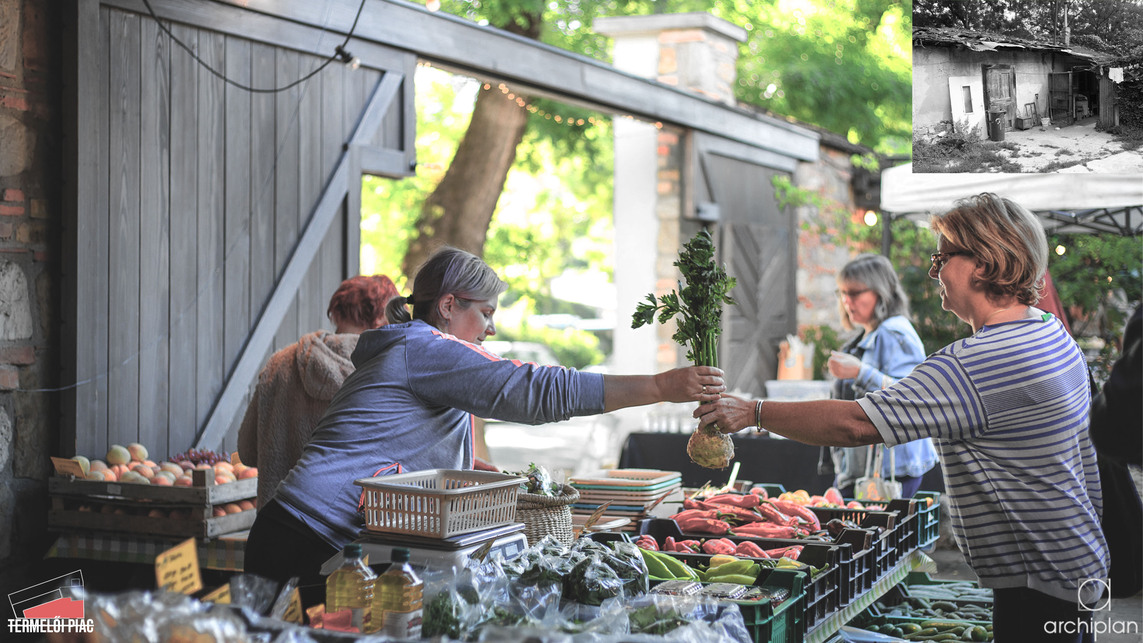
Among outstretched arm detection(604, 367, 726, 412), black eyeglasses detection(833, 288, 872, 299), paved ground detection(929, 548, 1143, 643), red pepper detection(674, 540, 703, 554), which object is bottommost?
paved ground detection(929, 548, 1143, 643)

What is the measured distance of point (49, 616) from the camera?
7.26ft

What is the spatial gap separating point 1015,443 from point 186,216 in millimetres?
4001

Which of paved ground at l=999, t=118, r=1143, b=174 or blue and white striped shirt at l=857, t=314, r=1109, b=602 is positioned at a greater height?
paved ground at l=999, t=118, r=1143, b=174

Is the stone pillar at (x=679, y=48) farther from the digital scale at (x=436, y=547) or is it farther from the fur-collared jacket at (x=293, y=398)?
the digital scale at (x=436, y=547)

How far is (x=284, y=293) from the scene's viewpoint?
563 cm

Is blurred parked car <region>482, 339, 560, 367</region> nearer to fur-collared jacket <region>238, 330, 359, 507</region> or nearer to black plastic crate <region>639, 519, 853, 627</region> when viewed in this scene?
fur-collared jacket <region>238, 330, 359, 507</region>

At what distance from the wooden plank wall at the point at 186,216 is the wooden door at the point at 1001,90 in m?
3.66

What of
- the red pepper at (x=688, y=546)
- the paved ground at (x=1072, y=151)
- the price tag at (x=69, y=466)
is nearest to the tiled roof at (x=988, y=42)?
the paved ground at (x=1072, y=151)

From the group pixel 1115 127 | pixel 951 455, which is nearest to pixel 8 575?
pixel 951 455

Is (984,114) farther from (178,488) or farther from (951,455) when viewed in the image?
(178,488)

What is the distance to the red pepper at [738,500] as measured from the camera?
3.99 metres

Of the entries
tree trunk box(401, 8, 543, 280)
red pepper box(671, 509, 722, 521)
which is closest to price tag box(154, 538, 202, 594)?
red pepper box(671, 509, 722, 521)

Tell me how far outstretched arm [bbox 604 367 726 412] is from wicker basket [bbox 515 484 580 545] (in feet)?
1.45

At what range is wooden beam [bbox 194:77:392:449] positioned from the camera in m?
5.26
